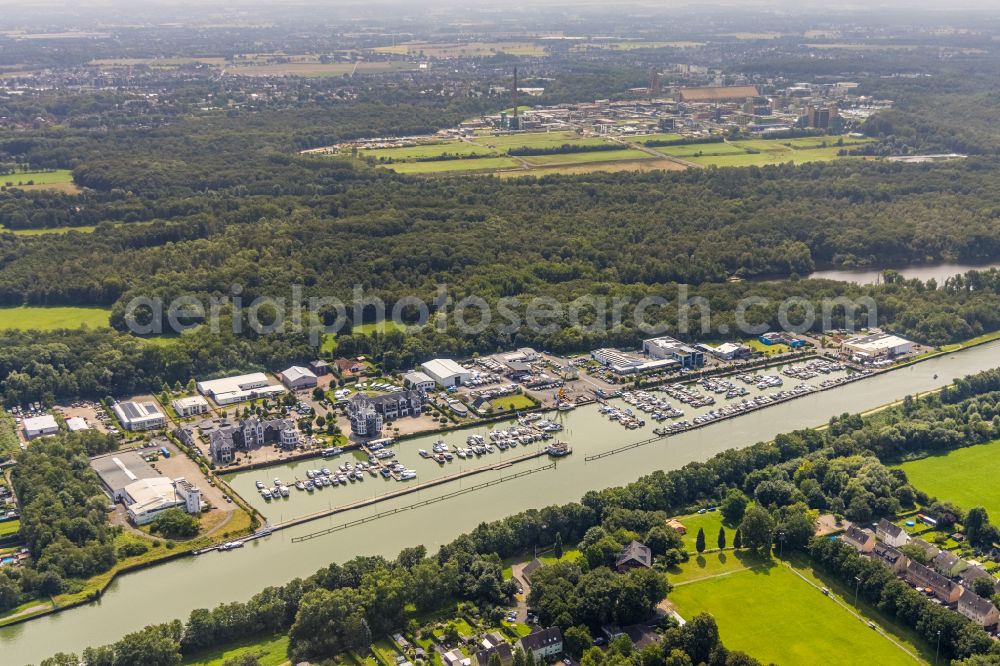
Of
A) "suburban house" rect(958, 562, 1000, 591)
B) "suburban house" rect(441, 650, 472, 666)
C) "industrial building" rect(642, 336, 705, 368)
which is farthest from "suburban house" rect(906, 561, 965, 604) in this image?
"industrial building" rect(642, 336, 705, 368)

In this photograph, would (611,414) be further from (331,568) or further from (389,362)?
(331,568)

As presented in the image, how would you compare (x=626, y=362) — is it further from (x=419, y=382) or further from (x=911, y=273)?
(x=911, y=273)

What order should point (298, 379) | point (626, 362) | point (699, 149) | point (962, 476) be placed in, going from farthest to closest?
point (699, 149)
point (626, 362)
point (298, 379)
point (962, 476)

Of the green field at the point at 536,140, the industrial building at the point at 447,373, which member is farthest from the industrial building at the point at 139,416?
the green field at the point at 536,140

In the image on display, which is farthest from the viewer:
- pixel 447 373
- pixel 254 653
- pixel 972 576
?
pixel 447 373

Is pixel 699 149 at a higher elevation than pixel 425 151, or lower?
lower

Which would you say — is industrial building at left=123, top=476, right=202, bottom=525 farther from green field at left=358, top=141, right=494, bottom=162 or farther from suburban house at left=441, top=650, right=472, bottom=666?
green field at left=358, top=141, right=494, bottom=162

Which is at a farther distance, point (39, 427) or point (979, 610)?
point (39, 427)

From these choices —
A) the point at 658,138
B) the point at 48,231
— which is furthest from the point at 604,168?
the point at 48,231
